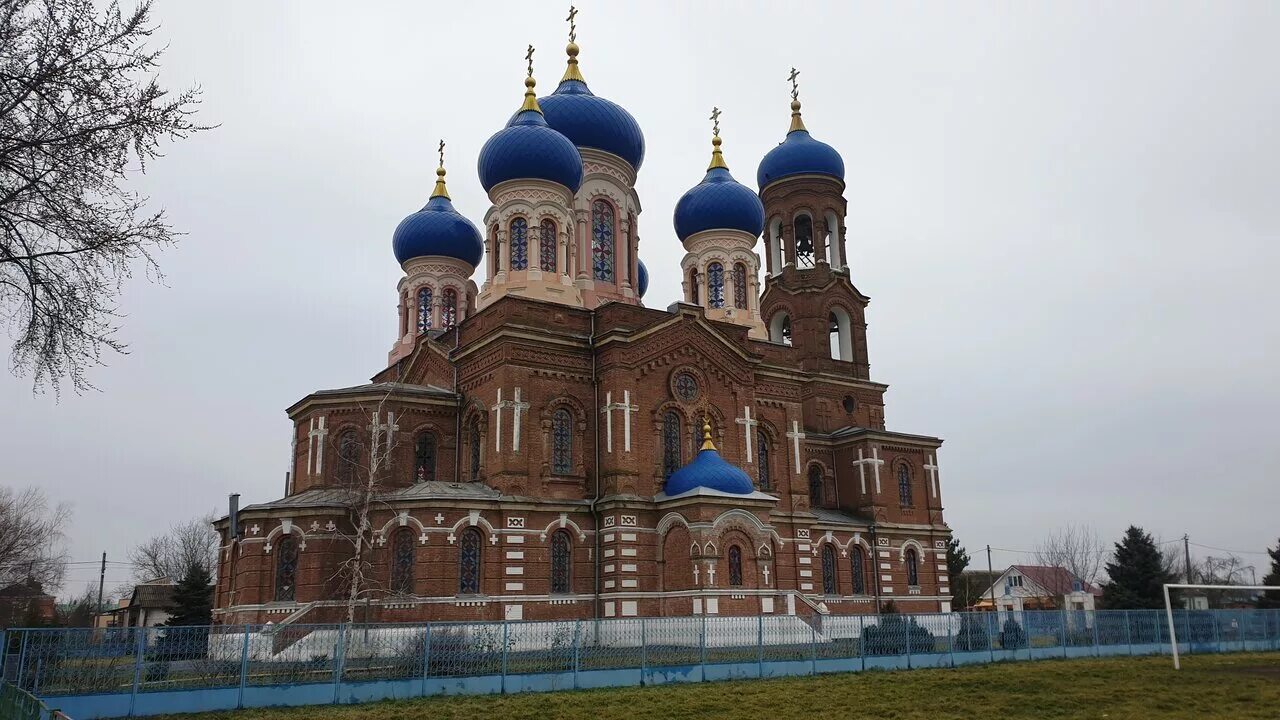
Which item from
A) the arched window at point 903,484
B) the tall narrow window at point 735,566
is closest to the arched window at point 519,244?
the tall narrow window at point 735,566

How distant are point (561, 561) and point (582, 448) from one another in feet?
8.95

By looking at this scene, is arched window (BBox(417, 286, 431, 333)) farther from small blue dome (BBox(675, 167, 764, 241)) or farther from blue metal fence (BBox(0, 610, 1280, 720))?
blue metal fence (BBox(0, 610, 1280, 720))

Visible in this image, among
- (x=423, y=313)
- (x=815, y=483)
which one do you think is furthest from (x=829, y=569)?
(x=423, y=313)

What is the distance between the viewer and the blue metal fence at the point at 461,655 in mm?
12289

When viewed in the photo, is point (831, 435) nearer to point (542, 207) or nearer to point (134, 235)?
point (542, 207)

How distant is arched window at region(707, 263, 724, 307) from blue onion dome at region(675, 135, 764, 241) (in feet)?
4.26

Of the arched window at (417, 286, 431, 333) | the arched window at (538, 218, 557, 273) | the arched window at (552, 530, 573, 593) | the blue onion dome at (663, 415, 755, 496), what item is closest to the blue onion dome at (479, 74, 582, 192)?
the arched window at (538, 218, 557, 273)

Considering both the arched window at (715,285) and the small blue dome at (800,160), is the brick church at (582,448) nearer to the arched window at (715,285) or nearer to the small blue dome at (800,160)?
the arched window at (715,285)

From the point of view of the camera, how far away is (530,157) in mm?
24828

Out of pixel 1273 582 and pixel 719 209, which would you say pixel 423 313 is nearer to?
pixel 719 209

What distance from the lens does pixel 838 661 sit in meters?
17.0

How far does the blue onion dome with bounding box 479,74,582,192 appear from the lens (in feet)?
81.6

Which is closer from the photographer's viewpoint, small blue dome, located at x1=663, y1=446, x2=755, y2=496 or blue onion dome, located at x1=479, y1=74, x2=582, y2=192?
small blue dome, located at x1=663, y1=446, x2=755, y2=496

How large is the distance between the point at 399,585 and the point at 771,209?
19765mm
